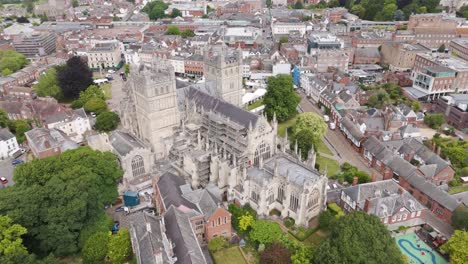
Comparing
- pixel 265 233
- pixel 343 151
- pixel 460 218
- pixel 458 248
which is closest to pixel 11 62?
pixel 343 151

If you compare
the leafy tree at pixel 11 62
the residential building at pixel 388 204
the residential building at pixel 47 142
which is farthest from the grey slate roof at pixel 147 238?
the leafy tree at pixel 11 62

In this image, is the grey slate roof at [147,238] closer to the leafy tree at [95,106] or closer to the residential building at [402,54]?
the leafy tree at [95,106]

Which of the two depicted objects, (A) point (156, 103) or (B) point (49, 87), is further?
(B) point (49, 87)

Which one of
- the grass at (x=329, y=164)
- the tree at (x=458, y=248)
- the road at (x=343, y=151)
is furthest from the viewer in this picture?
the road at (x=343, y=151)

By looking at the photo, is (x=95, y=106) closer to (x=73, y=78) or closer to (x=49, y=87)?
(x=73, y=78)

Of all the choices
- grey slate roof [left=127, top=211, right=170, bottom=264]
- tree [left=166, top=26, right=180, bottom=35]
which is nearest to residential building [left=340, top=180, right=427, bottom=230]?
grey slate roof [left=127, top=211, right=170, bottom=264]

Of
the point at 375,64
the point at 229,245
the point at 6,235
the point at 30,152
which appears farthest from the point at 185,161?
the point at 375,64
